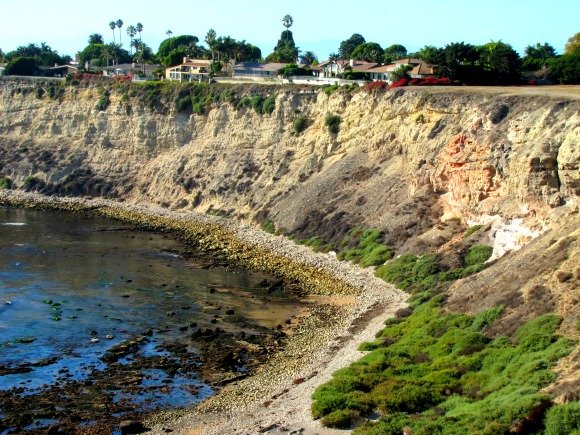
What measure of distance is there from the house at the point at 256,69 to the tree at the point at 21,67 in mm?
29020

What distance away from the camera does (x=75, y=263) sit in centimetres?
6103

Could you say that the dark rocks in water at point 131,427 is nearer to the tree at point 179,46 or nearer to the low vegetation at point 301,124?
the low vegetation at point 301,124

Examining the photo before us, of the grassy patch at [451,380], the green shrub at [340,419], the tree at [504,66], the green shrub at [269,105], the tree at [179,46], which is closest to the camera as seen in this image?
the grassy patch at [451,380]

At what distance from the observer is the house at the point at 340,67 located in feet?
308

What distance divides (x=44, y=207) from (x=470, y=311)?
52927 millimetres

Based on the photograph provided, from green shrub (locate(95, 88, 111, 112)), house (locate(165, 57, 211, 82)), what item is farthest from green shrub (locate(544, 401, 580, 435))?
house (locate(165, 57, 211, 82))

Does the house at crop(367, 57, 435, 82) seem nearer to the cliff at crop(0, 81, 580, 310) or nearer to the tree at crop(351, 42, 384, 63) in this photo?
the cliff at crop(0, 81, 580, 310)

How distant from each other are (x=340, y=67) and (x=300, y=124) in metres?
23.5

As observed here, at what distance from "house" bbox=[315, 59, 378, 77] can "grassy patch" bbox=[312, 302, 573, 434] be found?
2226 inches

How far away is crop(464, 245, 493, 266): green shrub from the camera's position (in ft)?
160

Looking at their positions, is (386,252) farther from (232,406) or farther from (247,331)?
(232,406)

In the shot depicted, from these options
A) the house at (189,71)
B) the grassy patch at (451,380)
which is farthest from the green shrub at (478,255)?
the house at (189,71)

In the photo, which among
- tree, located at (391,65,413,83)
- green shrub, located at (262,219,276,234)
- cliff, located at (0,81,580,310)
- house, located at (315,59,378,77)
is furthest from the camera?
house, located at (315,59,378,77)

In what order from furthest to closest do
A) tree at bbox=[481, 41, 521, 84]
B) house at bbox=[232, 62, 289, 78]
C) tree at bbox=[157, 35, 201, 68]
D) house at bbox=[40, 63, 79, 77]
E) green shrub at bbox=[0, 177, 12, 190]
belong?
tree at bbox=[157, 35, 201, 68] → house at bbox=[40, 63, 79, 77] → house at bbox=[232, 62, 289, 78] → green shrub at bbox=[0, 177, 12, 190] → tree at bbox=[481, 41, 521, 84]
